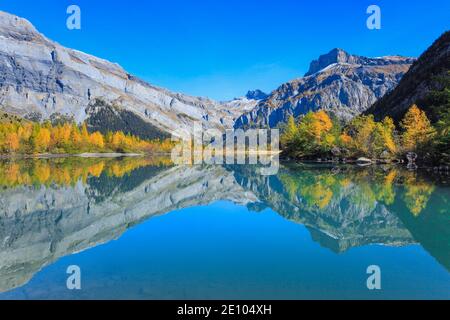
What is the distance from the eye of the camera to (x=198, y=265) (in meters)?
10.9

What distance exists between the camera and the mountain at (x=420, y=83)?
85375mm

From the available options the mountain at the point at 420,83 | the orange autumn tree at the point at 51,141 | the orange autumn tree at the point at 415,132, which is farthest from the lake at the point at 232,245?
the orange autumn tree at the point at 51,141

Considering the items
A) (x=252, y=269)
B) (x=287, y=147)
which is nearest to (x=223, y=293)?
(x=252, y=269)

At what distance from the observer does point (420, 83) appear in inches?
3642

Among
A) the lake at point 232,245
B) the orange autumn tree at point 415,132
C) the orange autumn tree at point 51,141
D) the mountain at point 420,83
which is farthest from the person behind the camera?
the orange autumn tree at point 51,141

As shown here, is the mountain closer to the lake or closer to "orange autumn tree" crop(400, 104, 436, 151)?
"orange autumn tree" crop(400, 104, 436, 151)

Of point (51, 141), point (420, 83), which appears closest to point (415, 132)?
point (420, 83)

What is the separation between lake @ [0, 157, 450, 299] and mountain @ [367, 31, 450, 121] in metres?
68.1

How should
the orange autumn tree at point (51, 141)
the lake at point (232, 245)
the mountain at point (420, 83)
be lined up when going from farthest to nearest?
the orange autumn tree at point (51, 141), the mountain at point (420, 83), the lake at point (232, 245)

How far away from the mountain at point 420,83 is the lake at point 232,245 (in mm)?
68138

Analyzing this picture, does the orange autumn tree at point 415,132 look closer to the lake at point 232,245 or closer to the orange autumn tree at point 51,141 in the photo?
the lake at point 232,245

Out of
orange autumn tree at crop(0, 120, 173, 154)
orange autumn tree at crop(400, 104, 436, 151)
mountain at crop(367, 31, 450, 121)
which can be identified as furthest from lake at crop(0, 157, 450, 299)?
orange autumn tree at crop(0, 120, 173, 154)
